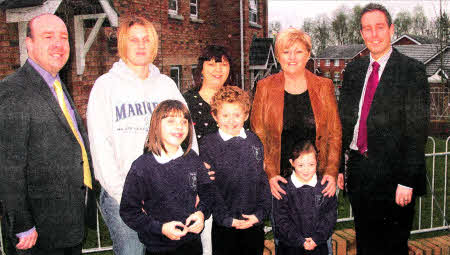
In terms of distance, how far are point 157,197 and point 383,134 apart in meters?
1.72

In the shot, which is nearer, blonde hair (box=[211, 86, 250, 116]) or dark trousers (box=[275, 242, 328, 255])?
blonde hair (box=[211, 86, 250, 116])

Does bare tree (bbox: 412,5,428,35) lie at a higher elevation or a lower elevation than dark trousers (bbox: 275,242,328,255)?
higher

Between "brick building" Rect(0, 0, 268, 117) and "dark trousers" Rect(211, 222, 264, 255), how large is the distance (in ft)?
Result: 4.60

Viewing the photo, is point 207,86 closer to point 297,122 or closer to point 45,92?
point 297,122

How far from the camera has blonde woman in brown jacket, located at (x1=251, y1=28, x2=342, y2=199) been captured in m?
3.01

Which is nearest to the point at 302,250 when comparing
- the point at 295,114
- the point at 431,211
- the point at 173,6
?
the point at 295,114

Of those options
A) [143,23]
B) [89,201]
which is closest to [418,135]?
[143,23]

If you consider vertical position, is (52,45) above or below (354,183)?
above

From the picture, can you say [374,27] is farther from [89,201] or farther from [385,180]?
[89,201]

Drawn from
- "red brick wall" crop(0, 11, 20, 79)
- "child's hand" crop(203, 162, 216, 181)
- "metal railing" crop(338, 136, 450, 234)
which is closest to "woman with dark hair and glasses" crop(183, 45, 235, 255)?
"child's hand" crop(203, 162, 216, 181)

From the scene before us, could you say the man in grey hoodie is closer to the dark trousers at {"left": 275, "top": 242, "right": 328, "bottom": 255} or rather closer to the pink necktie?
the dark trousers at {"left": 275, "top": 242, "right": 328, "bottom": 255}

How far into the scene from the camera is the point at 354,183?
3.13m

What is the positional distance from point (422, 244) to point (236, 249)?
2318 mm

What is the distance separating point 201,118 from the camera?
10.2ft
